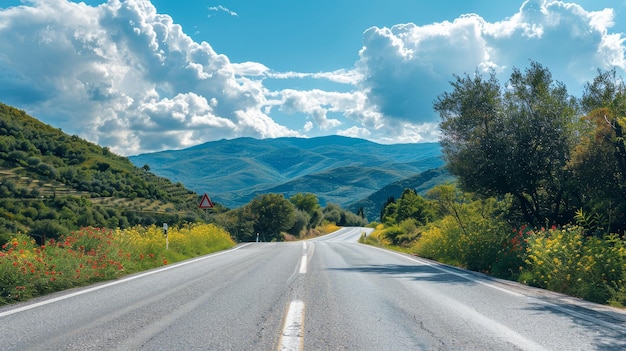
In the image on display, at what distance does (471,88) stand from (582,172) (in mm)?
6115

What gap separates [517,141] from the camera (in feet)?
53.8

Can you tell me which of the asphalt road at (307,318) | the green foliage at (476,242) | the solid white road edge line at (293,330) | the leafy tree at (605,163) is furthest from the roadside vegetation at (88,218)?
the leafy tree at (605,163)

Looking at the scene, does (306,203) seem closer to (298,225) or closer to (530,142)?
(298,225)

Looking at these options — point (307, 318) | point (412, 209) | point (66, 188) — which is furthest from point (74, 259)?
point (66, 188)

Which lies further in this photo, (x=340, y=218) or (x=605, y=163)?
(x=340, y=218)

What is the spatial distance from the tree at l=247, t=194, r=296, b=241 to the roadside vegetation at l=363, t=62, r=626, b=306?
55.5 meters

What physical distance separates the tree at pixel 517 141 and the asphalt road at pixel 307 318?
7.55m

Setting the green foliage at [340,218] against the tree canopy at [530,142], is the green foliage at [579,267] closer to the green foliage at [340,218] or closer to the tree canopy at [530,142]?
the tree canopy at [530,142]

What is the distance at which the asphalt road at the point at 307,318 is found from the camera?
489cm

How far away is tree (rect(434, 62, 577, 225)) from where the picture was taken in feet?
53.3

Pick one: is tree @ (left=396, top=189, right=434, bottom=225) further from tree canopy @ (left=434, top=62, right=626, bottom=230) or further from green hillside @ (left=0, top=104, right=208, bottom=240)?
tree canopy @ (left=434, top=62, right=626, bottom=230)

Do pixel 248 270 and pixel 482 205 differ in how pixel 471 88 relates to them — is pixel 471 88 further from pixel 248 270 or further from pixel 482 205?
pixel 248 270

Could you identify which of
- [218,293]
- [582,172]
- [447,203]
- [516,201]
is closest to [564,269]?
[582,172]

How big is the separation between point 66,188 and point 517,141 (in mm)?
69194
